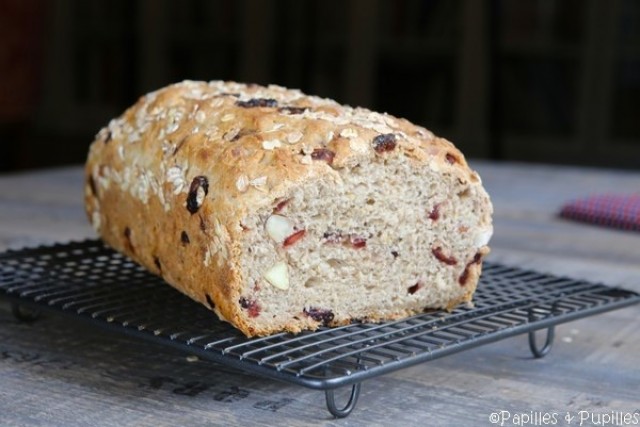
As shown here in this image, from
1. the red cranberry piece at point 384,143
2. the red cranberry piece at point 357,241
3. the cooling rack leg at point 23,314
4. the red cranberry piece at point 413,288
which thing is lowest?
the cooling rack leg at point 23,314

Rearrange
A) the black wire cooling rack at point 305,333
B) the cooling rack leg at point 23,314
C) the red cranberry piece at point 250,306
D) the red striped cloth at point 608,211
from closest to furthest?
the black wire cooling rack at point 305,333, the red cranberry piece at point 250,306, the cooling rack leg at point 23,314, the red striped cloth at point 608,211

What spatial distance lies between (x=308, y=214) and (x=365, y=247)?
9 centimetres

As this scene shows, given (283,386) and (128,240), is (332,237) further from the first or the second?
(128,240)

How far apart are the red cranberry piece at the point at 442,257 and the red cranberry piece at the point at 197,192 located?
0.89ft

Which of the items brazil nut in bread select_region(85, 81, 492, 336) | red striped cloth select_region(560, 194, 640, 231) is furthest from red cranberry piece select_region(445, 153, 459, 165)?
red striped cloth select_region(560, 194, 640, 231)

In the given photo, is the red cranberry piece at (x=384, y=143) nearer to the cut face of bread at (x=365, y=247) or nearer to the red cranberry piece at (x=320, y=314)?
the cut face of bread at (x=365, y=247)

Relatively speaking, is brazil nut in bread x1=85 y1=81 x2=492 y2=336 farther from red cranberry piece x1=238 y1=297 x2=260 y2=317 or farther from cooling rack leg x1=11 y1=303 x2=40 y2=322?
cooling rack leg x1=11 y1=303 x2=40 y2=322

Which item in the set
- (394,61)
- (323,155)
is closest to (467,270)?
(323,155)

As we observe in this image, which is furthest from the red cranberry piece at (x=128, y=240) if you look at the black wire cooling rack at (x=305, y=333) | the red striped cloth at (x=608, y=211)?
the red striped cloth at (x=608, y=211)

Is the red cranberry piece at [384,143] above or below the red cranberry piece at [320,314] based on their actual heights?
above

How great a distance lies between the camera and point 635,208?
206 cm

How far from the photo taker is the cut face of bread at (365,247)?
Result: 1.17 metres

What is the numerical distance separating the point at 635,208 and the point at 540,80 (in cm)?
332

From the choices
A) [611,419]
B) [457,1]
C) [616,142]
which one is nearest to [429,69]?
[457,1]
